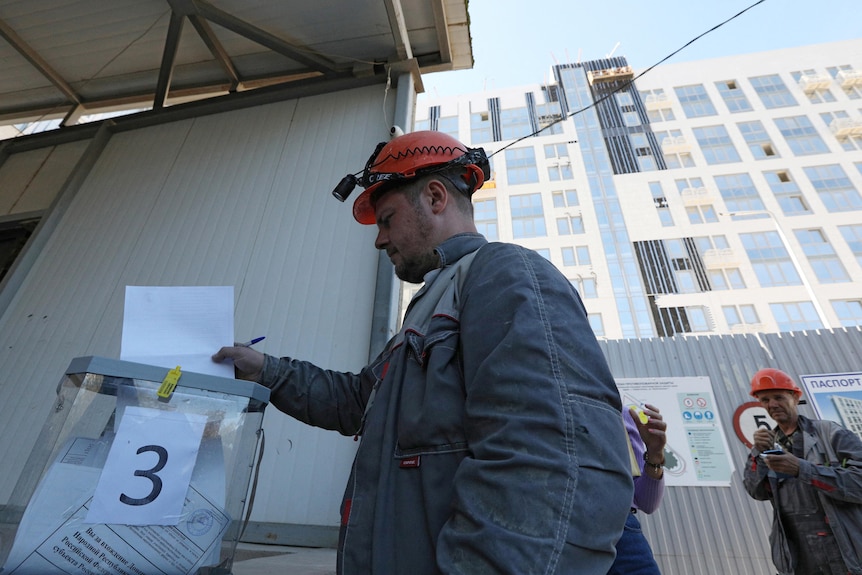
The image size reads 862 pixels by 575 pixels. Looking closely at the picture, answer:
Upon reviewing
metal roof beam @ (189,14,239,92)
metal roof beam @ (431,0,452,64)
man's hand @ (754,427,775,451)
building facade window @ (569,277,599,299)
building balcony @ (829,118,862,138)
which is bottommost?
man's hand @ (754,427,775,451)

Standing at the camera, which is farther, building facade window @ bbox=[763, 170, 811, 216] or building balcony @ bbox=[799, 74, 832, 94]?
building balcony @ bbox=[799, 74, 832, 94]

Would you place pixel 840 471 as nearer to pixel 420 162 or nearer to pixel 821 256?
pixel 420 162

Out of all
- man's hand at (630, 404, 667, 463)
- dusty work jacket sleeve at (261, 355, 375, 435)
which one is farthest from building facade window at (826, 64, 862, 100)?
dusty work jacket sleeve at (261, 355, 375, 435)

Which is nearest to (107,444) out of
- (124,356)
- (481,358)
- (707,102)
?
(124,356)

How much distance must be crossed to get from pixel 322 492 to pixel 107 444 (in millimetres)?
2131

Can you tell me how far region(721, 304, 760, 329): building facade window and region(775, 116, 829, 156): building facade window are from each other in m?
11.2

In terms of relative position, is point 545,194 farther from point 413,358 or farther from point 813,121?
point 413,358

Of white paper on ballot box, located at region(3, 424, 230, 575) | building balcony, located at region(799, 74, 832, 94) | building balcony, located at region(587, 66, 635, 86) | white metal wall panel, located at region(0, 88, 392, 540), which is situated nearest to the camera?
white paper on ballot box, located at region(3, 424, 230, 575)

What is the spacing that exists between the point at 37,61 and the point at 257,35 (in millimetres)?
3296

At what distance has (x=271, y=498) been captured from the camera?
2.83 meters

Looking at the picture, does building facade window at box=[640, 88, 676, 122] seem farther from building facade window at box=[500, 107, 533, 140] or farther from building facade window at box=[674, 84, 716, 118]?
building facade window at box=[500, 107, 533, 140]

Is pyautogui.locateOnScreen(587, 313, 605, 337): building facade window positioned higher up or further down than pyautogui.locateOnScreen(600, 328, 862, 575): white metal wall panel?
higher up

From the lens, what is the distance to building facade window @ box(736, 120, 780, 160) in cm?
2698

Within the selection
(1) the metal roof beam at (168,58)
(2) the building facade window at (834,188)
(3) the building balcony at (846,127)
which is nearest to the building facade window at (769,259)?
(2) the building facade window at (834,188)
